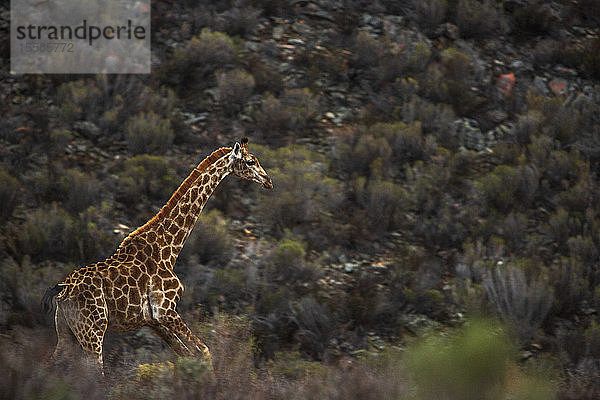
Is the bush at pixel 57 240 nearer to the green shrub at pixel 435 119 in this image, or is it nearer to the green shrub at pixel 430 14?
the green shrub at pixel 435 119

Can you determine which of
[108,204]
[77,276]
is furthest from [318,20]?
[77,276]

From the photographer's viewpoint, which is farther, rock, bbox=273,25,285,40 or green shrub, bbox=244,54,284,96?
rock, bbox=273,25,285,40

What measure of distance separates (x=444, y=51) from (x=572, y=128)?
270 centimetres

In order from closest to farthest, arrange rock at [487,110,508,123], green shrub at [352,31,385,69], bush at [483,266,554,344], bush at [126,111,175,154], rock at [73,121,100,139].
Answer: bush at [483,266,554,344]
bush at [126,111,175,154]
rock at [73,121,100,139]
rock at [487,110,508,123]
green shrub at [352,31,385,69]

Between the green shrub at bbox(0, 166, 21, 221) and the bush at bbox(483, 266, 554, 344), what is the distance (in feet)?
20.6

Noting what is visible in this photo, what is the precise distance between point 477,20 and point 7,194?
890 cm

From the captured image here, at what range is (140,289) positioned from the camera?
561cm

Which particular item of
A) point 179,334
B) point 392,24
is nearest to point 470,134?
point 392,24

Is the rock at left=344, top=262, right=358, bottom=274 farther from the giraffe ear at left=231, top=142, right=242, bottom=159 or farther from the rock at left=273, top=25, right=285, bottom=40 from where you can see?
the rock at left=273, top=25, right=285, bottom=40

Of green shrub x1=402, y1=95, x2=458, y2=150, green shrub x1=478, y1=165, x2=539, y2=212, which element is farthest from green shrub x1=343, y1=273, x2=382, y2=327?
green shrub x1=402, y1=95, x2=458, y2=150

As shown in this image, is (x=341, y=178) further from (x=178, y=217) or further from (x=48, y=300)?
(x=48, y=300)

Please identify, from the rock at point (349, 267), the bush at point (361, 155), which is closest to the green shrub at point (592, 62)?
the bush at point (361, 155)

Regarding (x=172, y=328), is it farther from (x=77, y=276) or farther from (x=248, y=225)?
(x=248, y=225)

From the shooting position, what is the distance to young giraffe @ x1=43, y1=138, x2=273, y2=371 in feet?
18.0
